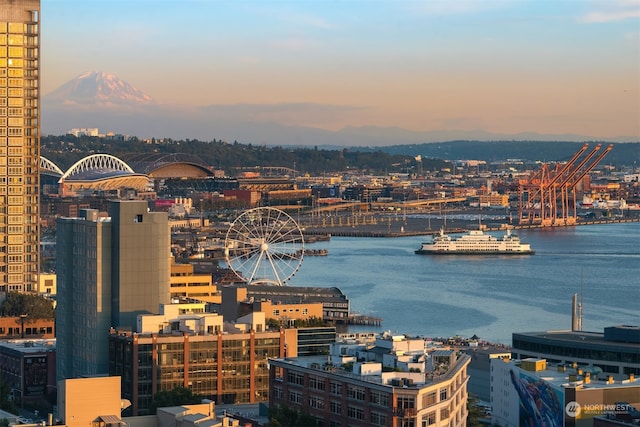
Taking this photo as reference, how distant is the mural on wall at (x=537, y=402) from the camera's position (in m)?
12.4

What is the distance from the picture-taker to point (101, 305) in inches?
573

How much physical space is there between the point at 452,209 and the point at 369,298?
37.8m

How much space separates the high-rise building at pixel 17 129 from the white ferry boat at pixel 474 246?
20.9m

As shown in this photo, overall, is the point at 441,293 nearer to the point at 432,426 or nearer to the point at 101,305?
the point at 101,305

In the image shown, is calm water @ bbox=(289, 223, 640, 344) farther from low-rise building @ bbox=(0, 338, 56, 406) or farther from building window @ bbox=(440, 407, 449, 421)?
building window @ bbox=(440, 407, 449, 421)

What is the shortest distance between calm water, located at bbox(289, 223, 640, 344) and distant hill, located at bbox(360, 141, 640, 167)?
83.7 metres

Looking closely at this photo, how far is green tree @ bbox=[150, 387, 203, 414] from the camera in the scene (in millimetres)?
13023

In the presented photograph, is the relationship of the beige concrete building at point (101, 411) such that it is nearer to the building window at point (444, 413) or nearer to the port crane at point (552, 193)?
the building window at point (444, 413)

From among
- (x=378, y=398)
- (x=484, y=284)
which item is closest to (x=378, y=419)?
(x=378, y=398)

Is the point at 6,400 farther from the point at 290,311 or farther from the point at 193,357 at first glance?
the point at 290,311

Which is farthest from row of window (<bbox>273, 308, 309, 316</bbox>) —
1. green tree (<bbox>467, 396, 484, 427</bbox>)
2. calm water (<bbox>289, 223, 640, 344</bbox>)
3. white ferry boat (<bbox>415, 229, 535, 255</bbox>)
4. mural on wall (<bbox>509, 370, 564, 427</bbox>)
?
white ferry boat (<bbox>415, 229, 535, 255</bbox>)

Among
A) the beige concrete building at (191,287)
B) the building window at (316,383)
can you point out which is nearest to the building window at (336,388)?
the building window at (316,383)

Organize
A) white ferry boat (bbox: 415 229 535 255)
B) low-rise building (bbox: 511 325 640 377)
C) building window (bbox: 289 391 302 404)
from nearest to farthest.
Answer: building window (bbox: 289 391 302 404)
low-rise building (bbox: 511 325 640 377)
white ferry boat (bbox: 415 229 535 255)

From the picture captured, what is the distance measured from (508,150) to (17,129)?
124 m
